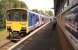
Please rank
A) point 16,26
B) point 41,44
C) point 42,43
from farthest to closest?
1. point 16,26
2. point 42,43
3. point 41,44

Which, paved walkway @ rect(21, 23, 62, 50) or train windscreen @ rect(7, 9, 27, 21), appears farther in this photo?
train windscreen @ rect(7, 9, 27, 21)

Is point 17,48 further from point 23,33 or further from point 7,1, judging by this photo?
point 7,1

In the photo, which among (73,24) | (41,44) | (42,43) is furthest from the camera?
(42,43)

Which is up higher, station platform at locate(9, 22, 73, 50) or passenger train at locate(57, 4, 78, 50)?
passenger train at locate(57, 4, 78, 50)

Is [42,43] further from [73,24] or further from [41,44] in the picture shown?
[73,24]

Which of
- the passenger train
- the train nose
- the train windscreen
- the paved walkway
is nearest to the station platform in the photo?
the paved walkway

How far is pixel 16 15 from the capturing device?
21.5 meters

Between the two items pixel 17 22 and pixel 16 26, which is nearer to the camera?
pixel 16 26

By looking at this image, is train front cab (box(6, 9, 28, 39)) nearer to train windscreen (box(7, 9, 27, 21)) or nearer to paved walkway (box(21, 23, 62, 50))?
train windscreen (box(7, 9, 27, 21))


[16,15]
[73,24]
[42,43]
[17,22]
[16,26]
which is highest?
[73,24]

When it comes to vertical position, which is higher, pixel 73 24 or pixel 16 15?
pixel 73 24

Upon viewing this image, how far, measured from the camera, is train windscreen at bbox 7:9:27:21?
21.2 m

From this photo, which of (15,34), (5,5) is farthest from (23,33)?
(5,5)

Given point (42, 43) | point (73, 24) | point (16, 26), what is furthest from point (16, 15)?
point (73, 24)
